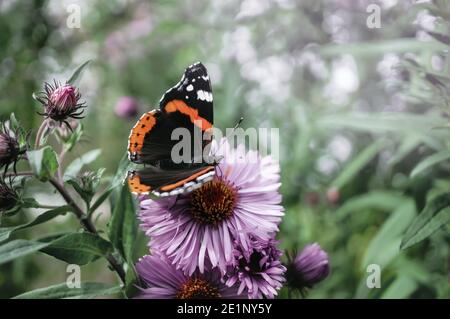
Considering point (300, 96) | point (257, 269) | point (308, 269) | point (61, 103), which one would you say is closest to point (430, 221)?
point (308, 269)

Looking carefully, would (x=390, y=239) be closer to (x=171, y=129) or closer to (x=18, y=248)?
(x=171, y=129)

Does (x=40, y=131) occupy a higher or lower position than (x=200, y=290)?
higher

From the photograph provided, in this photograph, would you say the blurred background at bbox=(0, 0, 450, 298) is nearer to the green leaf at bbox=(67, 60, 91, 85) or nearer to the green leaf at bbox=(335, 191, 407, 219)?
the green leaf at bbox=(335, 191, 407, 219)

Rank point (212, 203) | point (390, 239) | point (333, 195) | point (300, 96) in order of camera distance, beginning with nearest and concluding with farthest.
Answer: point (212, 203), point (390, 239), point (333, 195), point (300, 96)

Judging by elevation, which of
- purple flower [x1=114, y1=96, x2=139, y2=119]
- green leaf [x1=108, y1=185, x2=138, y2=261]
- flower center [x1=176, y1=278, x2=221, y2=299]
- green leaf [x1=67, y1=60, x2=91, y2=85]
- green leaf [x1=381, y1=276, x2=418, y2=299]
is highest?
purple flower [x1=114, y1=96, x2=139, y2=119]

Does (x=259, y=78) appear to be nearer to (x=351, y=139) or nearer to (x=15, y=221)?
(x=351, y=139)

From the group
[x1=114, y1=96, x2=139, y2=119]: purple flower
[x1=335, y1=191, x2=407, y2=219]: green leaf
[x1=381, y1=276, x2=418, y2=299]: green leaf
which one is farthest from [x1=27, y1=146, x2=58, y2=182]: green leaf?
[x1=114, y1=96, x2=139, y2=119]: purple flower

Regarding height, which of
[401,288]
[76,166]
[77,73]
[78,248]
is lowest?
[401,288]
